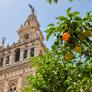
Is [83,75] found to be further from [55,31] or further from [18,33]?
[18,33]

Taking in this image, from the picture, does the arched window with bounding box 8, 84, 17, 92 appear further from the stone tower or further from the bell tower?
the bell tower

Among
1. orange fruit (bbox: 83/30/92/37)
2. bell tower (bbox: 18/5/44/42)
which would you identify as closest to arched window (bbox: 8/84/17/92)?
bell tower (bbox: 18/5/44/42)

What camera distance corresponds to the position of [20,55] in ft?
103

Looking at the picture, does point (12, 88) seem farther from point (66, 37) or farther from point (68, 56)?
point (66, 37)

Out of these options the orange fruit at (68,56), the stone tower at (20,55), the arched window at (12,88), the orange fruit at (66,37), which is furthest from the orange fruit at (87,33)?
the arched window at (12,88)

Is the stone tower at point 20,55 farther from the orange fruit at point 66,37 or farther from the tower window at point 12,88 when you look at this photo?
the orange fruit at point 66,37

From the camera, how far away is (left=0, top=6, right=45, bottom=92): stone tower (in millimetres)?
30000

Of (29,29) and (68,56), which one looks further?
(29,29)

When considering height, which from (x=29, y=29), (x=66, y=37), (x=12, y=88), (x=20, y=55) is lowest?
(x=66, y=37)

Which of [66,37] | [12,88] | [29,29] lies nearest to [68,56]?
[66,37]

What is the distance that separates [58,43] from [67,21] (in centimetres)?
42

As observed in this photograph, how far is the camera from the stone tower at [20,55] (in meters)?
30.0

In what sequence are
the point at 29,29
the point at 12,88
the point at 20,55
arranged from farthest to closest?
the point at 29,29 < the point at 20,55 < the point at 12,88

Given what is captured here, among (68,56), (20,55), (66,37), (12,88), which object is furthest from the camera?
(20,55)
